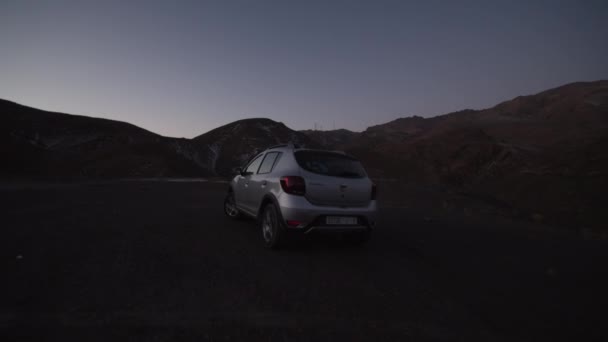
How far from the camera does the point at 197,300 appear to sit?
2869mm

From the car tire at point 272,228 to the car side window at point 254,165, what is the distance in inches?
44.7

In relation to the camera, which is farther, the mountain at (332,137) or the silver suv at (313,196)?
the mountain at (332,137)

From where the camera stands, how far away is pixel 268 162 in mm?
5297

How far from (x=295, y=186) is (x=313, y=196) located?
11.3 inches

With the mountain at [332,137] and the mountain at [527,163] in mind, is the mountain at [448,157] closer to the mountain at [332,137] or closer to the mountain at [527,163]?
the mountain at [527,163]

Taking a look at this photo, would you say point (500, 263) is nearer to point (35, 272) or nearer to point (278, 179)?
point (278, 179)

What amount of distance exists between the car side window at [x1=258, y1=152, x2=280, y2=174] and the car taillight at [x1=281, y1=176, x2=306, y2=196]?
0.86m

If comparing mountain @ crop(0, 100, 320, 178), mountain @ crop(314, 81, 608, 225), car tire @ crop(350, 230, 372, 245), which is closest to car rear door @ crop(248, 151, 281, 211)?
car tire @ crop(350, 230, 372, 245)

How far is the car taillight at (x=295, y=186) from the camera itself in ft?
13.6

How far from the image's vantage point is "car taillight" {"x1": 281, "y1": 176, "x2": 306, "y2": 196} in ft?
13.6

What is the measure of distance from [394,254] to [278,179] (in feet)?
7.22

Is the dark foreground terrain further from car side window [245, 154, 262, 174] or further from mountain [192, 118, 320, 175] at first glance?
mountain [192, 118, 320, 175]

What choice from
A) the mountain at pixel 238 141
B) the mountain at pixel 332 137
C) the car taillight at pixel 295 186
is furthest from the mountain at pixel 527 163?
the mountain at pixel 332 137

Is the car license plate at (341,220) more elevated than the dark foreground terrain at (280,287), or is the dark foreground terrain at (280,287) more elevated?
the car license plate at (341,220)
